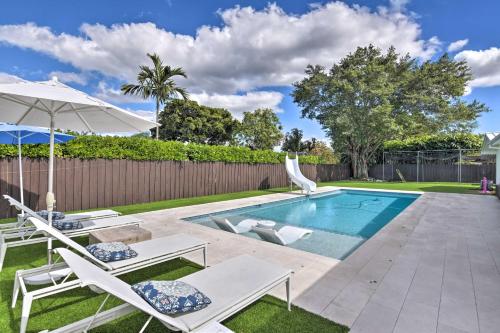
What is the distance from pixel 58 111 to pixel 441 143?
26.3 m

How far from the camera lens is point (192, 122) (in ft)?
111

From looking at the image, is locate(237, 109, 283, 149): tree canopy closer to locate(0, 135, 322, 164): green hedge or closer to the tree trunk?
the tree trunk

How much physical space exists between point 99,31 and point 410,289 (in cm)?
1578

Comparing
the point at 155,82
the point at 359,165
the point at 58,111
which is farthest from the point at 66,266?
the point at 359,165

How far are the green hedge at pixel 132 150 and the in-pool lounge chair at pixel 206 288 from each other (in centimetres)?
721

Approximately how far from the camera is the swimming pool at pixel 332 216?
5934 millimetres

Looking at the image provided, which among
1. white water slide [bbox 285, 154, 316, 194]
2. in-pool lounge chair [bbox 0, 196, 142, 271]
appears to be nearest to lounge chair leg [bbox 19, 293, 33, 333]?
in-pool lounge chair [bbox 0, 196, 142, 271]

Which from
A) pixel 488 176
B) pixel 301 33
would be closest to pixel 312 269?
pixel 301 33

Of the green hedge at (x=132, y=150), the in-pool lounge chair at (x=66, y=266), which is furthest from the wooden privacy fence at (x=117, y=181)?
the in-pool lounge chair at (x=66, y=266)

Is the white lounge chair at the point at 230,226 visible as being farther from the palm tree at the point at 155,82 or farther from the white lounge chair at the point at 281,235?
the palm tree at the point at 155,82

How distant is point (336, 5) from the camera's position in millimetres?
12234

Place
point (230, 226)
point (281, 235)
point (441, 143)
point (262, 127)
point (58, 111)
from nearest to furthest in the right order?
point (58, 111), point (281, 235), point (230, 226), point (441, 143), point (262, 127)

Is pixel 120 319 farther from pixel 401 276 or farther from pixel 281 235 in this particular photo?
pixel 281 235

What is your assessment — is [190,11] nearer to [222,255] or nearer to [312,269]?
[222,255]
